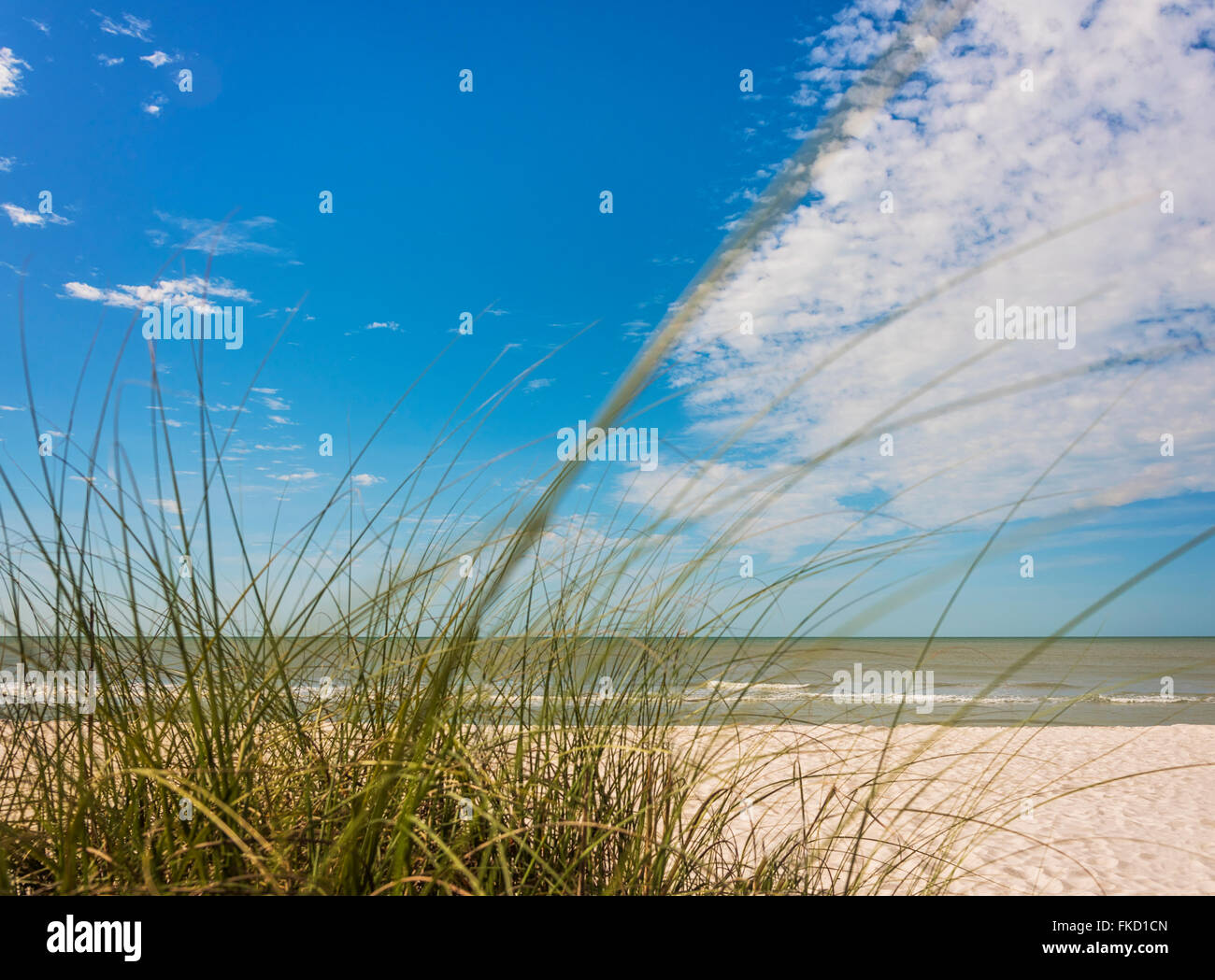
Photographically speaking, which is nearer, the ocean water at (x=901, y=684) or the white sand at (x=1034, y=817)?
the ocean water at (x=901, y=684)

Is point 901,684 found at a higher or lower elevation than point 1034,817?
higher

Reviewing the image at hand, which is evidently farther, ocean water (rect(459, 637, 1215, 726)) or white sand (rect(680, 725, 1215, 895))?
white sand (rect(680, 725, 1215, 895))

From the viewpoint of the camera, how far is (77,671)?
154 centimetres

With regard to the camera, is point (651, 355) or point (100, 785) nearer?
point (651, 355)

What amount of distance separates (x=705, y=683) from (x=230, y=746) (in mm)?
1174

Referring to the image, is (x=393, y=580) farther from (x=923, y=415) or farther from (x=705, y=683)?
(x=923, y=415)

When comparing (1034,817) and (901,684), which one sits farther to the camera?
(1034,817)
